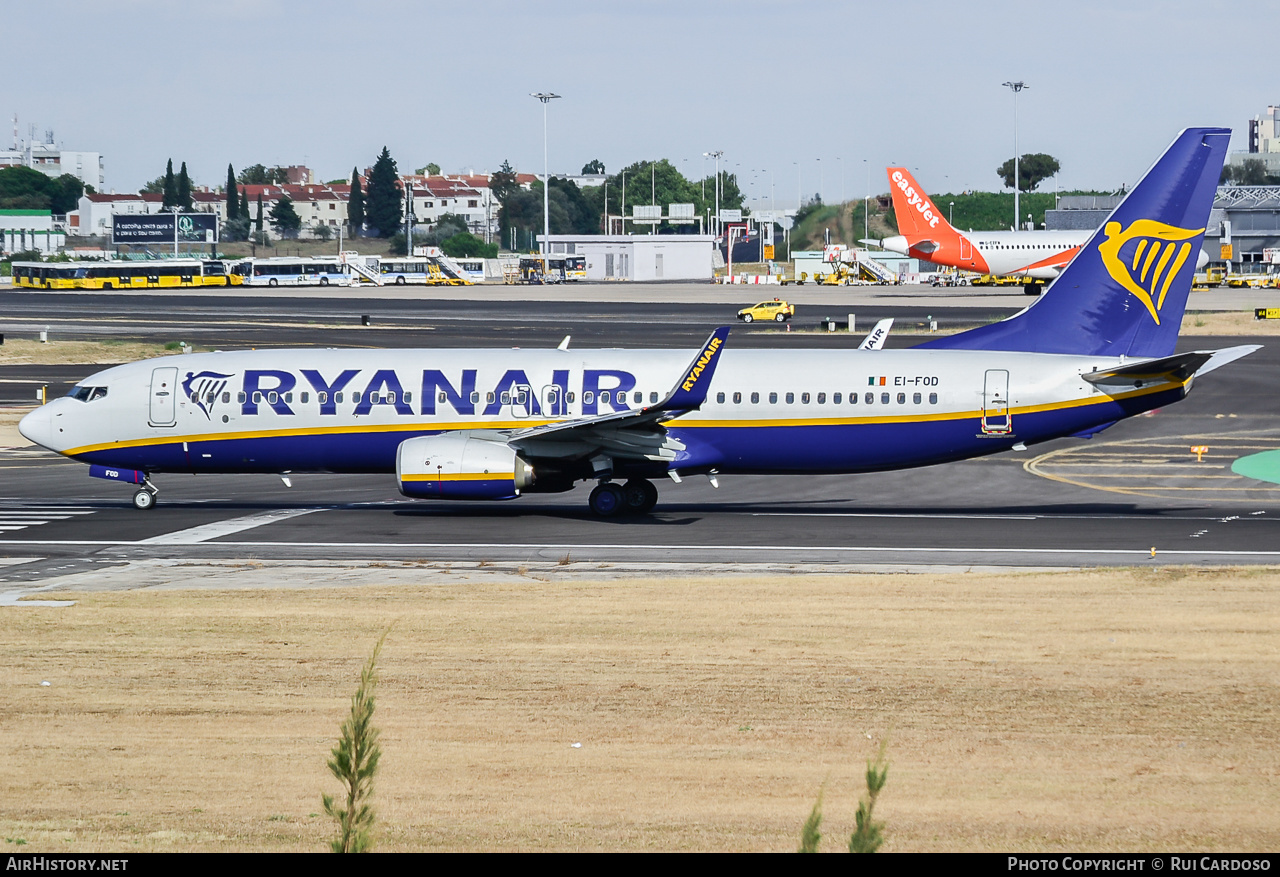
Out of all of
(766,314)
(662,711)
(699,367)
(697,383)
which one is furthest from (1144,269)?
(766,314)

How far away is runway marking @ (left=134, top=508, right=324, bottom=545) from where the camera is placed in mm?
31953

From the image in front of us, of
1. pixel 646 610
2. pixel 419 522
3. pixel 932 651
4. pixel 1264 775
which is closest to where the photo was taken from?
pixel 1264 775

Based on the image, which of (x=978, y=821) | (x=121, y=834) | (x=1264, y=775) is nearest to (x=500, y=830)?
(x=121, y=834)

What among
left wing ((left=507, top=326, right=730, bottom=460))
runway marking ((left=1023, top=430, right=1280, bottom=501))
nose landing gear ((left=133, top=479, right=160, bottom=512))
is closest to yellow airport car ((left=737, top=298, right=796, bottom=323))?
runway marking ((left=1023, top=430, right=1280, bottom=501))

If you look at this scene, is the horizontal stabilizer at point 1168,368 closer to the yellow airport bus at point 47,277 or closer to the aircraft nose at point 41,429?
the aircraft nose at point 41,429

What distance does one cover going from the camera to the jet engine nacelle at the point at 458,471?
107ft

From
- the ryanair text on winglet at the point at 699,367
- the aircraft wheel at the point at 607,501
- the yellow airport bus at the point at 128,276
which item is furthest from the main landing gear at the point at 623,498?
the yellow airport bus at the point at 128,276

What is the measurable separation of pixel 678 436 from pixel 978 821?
21.5 metres

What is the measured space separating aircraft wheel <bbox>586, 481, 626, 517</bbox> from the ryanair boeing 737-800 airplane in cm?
5

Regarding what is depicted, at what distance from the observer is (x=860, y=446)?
34125mm

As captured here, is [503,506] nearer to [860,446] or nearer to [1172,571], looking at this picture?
[860,446]

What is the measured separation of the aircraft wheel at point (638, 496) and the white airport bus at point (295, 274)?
14723cm

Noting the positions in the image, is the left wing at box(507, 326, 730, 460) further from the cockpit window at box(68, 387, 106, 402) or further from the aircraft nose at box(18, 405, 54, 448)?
the aircraft nose at box(18, 405, 54, 448)

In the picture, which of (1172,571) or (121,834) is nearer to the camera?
(121,834)
